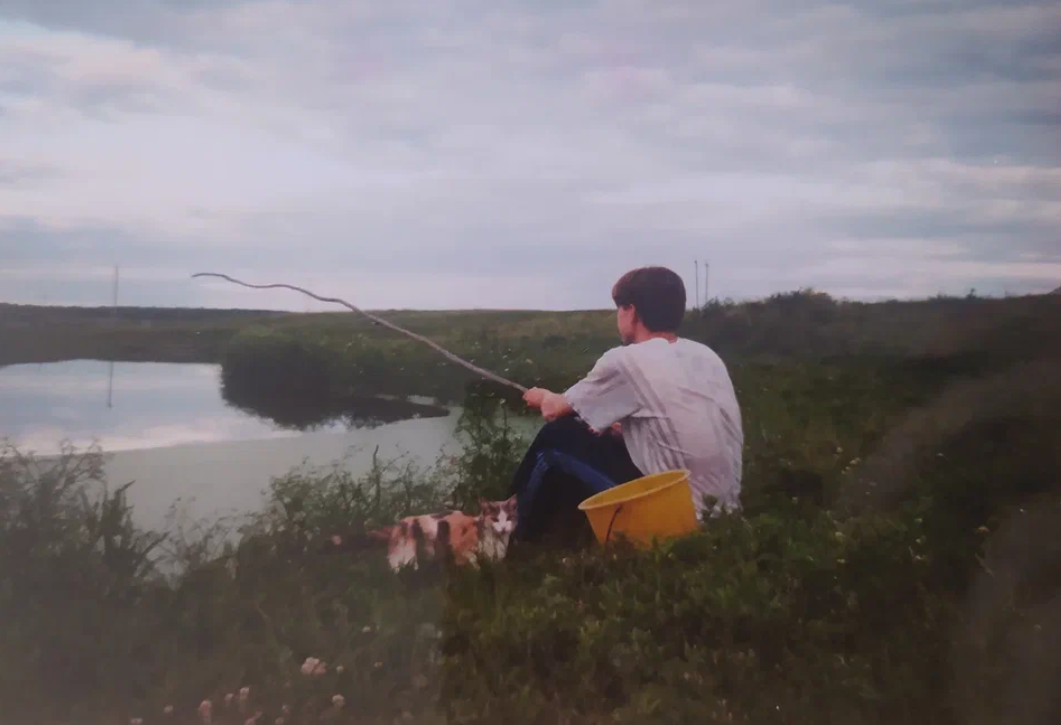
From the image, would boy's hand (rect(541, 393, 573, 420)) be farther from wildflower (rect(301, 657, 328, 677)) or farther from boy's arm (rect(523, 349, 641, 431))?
wildflower (rect(301, 657, 328, 677))

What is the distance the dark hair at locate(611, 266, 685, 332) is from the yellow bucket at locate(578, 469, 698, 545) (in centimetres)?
40

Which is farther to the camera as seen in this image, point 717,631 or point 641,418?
point 641,418

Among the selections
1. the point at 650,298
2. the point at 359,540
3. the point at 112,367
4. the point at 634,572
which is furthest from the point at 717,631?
the point at 112,367

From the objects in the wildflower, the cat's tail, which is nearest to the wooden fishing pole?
the cat's tail

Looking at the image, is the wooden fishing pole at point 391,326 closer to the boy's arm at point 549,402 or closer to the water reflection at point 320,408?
the boy's arm at point 549,402

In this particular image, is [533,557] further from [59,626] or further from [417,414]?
[59,626]

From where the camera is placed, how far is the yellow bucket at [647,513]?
2.18 m

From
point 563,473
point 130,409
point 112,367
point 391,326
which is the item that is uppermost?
point 391,326

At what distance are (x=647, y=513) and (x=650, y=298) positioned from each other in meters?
0.55

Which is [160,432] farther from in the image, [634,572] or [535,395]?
[634,572]

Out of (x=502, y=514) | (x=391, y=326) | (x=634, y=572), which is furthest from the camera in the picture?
(x=502, y=514)

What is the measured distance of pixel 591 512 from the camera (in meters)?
2.21

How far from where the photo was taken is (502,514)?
239cm

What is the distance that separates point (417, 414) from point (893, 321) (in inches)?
49.2
